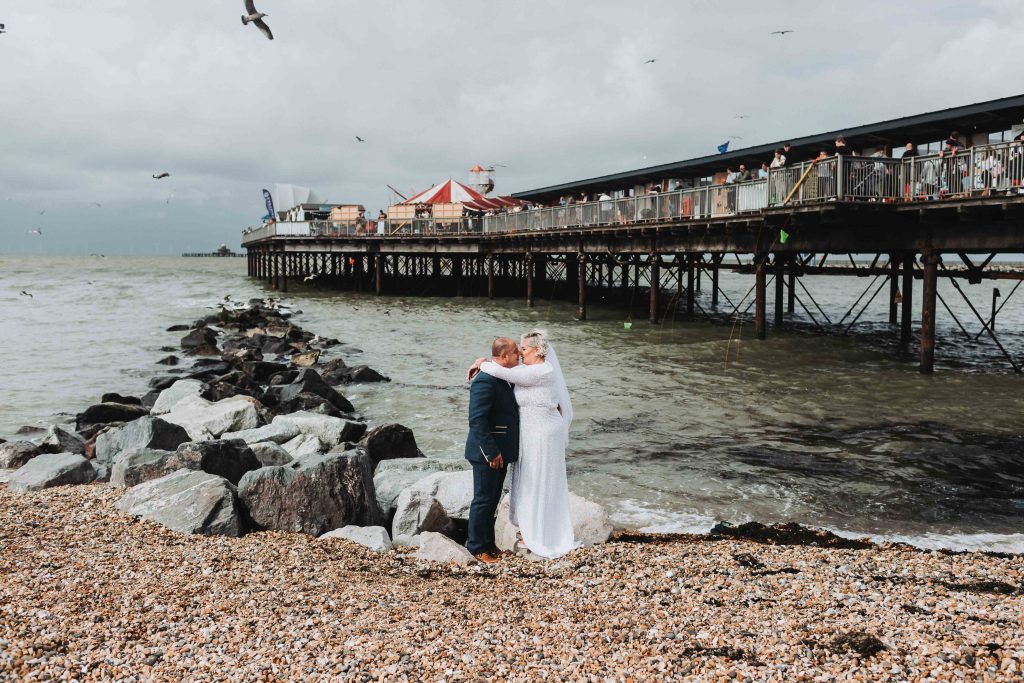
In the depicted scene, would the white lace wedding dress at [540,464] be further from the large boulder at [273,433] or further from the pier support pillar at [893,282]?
the pier support pillar at [893,282]


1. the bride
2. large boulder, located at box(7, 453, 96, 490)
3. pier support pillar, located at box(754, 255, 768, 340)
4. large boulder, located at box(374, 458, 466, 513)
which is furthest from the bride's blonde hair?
pier support pillar, located at box(754, 255, 768, 340)

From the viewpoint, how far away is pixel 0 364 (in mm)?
23656

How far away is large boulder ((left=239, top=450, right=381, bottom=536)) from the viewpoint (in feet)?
24.5

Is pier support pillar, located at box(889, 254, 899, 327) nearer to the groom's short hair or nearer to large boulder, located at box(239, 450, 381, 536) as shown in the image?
large boulder, located at box(239, 450, 381, 536)

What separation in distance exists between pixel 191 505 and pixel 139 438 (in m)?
4.25

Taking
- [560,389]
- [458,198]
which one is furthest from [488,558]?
[458,198]

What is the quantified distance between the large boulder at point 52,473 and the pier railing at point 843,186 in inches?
646

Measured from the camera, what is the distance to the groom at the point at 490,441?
21.0ft

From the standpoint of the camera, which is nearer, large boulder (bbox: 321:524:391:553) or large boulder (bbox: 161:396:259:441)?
large boulder (bbox: 321:524:391:553)

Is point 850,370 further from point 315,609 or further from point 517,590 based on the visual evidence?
point 315,609

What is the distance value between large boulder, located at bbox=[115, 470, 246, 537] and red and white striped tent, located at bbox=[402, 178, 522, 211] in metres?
44.3

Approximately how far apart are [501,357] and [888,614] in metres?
3.33

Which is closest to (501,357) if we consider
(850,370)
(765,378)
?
(765,378)

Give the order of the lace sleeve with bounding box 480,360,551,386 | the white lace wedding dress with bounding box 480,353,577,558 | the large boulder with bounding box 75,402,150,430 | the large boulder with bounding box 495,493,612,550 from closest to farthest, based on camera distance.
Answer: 1. the lace sleeve with bounding box 480,360,551,386
2. the white lace wedding dress with bounding box 480,353,577,558
3. the large boulder with bounding box 495,493,612,550
4. the large boulder with bounding box 75,402,150,430
